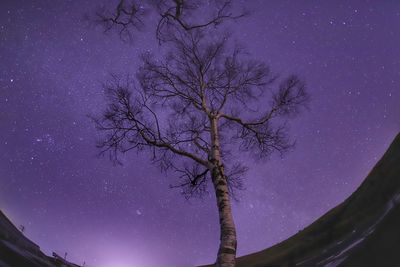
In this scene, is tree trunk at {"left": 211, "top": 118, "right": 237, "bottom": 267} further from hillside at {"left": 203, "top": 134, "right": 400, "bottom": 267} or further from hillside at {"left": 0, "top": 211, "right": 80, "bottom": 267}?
hillside at {"left": 0, "top": 211, "right": 80, "bottom": 267}

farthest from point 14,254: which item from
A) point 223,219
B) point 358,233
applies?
point 358,233

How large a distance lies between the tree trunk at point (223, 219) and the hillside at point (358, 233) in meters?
3.16

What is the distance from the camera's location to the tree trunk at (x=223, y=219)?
7422 mm

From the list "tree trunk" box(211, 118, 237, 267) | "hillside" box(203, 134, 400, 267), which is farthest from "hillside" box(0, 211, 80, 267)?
"hillside" box(203, 134, 400, 267)

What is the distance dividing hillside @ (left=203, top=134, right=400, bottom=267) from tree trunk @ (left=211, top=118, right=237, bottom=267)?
3.16 meters

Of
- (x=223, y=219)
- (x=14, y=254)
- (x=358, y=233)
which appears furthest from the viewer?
(x=14, y=254)

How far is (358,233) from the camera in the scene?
9.78 meters

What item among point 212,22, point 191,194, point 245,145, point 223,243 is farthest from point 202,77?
point 223,243

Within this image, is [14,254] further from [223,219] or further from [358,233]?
[358,233]

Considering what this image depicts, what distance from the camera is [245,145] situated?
41.1 ft

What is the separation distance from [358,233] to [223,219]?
461cm

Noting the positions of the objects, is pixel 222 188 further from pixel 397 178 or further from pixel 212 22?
pixel 212 22

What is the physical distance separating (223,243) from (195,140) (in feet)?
16.2

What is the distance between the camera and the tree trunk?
24.3 feet
